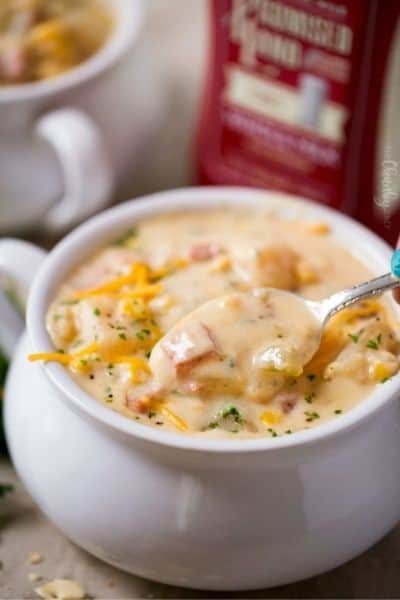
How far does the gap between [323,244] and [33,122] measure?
65cm

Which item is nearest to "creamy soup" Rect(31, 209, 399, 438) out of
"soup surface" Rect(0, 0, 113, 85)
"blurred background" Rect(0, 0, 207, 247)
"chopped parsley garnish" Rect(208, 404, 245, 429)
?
"chopped parsley garnish" Rect(208, 404, 245, 429)

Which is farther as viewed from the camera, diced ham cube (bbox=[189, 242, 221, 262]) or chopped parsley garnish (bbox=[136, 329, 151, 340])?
diced ham cube (bbox=[189, 242, 221, 262])

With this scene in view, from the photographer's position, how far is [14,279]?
168 cm

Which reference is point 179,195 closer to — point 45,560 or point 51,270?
point 51,270

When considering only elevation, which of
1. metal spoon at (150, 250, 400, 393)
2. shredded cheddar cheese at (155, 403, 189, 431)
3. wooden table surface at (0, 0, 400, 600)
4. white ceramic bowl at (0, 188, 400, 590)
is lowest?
wooden table surface at (0, 0, 400, 600)

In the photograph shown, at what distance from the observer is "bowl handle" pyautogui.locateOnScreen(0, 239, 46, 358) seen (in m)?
1.66

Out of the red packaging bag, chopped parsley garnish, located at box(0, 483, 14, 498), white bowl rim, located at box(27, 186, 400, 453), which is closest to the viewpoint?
white bowl rim, located at box(27, 186, 400, 453)

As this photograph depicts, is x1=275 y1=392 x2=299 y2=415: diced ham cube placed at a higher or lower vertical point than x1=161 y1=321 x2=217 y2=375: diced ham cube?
lower

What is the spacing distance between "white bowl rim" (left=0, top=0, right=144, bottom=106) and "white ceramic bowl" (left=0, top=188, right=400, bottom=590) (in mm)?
614

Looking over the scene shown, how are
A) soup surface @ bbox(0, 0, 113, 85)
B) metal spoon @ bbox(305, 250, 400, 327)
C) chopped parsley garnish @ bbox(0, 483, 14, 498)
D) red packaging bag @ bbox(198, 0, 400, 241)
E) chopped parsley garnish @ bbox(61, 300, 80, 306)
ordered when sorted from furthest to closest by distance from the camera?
soup surface @ bbox(0, 0, 113, 85) → red packaging bag @ bbox(198, 0, 400, 241) → chopped parsley garnish @ bbox(0, 483, 14, 498) → chopped parsley garnish @ bbox(61, 300, 80, 306) → metal spoon @ bbox(305, 250, 400, 327)

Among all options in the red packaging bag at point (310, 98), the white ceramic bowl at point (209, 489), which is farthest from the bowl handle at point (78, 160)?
the white ceramic bowl at point (209, 489)

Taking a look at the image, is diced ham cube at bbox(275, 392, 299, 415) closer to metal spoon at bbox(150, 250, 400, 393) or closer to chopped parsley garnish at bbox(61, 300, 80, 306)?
metal spoon at bbox(150, 250, 400, 393)

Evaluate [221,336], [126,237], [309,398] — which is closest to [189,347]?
[221,336]

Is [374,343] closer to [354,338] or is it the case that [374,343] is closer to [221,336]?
[354,338]
